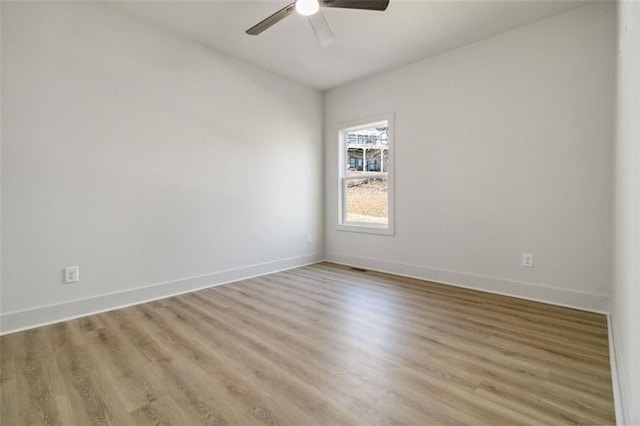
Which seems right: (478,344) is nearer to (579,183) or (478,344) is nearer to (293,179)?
(579,183)

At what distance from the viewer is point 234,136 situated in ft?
11.8

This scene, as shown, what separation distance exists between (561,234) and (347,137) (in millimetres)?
2879

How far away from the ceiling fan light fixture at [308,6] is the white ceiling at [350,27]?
627mm

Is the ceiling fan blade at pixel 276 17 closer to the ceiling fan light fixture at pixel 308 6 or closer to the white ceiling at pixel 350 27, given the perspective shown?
the ceiling fan light fixture at pixel 308 6

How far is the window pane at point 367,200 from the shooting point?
13.5ft

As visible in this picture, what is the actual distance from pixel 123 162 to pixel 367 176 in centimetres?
293

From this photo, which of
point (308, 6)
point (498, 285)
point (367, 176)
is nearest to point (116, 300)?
point (308, 6)

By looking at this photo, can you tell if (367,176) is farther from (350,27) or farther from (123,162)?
(123,162)

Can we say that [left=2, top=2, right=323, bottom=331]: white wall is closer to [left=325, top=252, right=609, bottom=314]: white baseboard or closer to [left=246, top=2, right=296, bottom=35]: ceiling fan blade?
[left=246, top=2, right=296, bottom=35]: ceiling fan blade

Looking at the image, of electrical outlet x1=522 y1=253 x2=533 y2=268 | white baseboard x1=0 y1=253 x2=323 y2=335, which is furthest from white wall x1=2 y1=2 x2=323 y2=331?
electrical outlet x1=522 y1=253 x2=533 y2=268

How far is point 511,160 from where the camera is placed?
298 cm

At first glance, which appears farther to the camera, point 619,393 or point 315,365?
point 315,365

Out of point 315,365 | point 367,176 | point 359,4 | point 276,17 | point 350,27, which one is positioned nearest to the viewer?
point 315,365

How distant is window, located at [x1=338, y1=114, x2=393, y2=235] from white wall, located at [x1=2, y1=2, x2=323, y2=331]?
3.48 feet
